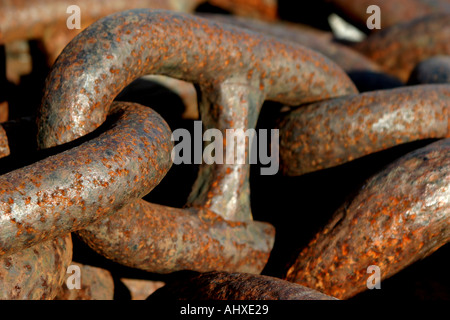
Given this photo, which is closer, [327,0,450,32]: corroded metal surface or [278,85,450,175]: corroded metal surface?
[278,85,450,175]: corroded metal surface

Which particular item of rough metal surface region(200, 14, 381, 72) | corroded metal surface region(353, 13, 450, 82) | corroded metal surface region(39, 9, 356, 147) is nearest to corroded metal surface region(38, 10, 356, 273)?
corroded metal surface region(39, 9, 356, 147)

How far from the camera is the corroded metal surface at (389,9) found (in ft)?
10.5

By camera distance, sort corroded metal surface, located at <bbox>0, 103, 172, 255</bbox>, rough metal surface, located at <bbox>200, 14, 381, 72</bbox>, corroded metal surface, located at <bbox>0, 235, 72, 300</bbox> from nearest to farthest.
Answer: corroded metal surface, located at <bbox>0, 103, 172, 255</bbox> < corroded metal surface, located at <bbox>0, 235, 72, 300</bbox> < rough metal surface, located at <bbox>200, 14, 381, 72</bbox>

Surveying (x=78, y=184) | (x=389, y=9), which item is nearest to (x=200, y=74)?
(x=78, y=184)

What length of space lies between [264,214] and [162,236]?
53 cm

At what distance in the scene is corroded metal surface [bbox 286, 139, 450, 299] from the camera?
1583 millimetres

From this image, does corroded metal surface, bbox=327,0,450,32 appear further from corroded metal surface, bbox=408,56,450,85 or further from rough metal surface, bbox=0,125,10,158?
rough metal surface, bbox=0,125,10,158

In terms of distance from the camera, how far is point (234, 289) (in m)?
1.53

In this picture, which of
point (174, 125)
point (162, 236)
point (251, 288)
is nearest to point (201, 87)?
point (174, 125)

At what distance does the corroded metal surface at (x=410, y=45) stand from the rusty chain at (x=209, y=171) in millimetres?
889

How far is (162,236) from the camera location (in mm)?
1666

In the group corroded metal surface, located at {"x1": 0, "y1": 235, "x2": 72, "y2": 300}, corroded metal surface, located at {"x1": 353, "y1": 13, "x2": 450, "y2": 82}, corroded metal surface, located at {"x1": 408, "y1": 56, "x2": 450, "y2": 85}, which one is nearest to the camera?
corroded metal surface, located at {"x1": 0, "y1": 235, "x2": 72, "y2": 300}

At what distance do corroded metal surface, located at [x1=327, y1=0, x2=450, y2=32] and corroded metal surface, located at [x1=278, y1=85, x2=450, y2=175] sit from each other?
1330mm

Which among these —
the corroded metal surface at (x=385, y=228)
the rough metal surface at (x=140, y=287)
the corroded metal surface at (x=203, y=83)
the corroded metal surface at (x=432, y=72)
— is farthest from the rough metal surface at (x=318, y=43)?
the rough metal surface at (x=140, y=287)
